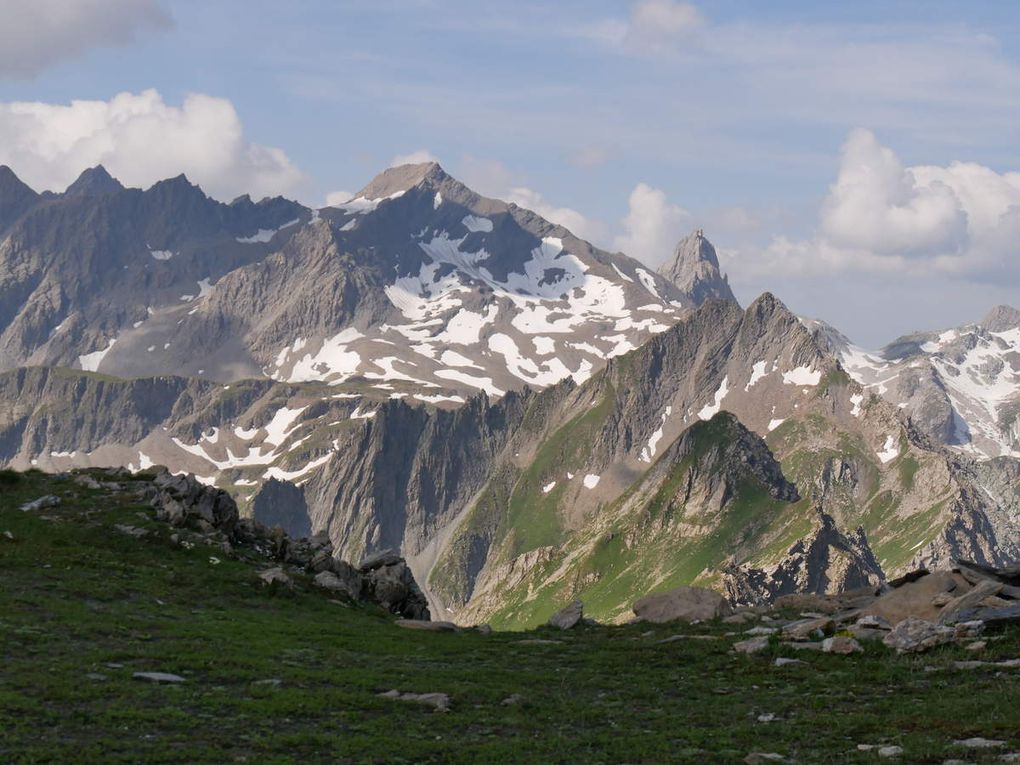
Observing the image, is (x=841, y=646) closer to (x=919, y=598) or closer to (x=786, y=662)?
(x=786, y=662)

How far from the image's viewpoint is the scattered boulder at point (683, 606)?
52344 millimetres

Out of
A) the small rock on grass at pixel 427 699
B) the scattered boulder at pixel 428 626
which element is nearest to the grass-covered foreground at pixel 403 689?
the small rock on grass at pixel 427 699

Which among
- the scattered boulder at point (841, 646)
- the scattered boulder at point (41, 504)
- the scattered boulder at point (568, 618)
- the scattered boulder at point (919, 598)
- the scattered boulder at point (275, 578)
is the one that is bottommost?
the scattered boulder at point (568, 618)

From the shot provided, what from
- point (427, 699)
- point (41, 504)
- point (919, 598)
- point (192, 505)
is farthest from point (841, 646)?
point (41, 504)

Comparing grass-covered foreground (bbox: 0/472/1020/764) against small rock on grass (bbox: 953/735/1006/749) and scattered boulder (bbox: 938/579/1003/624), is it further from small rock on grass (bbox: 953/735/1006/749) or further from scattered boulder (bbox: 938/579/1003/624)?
scattered boulder (bbox: 938/579/1003/624)

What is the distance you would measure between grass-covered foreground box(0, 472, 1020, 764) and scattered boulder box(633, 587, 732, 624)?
344 centimetres

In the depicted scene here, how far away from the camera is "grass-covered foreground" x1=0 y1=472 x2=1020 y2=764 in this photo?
26.3 m

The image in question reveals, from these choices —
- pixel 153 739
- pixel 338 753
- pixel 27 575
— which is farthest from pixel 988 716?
pixel 27 575

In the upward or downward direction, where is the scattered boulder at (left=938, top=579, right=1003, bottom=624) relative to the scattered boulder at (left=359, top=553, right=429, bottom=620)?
upward

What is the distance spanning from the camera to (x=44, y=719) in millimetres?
27500

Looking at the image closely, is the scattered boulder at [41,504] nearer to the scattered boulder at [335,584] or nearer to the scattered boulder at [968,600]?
the scattered boulder at [335,584]

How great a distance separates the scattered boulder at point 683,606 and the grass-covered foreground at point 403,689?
11.3ft

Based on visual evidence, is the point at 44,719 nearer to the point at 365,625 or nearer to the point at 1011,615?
the point at 365,625

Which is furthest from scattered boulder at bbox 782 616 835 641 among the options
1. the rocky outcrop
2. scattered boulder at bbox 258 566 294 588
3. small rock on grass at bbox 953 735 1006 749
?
the rocky outcrop
